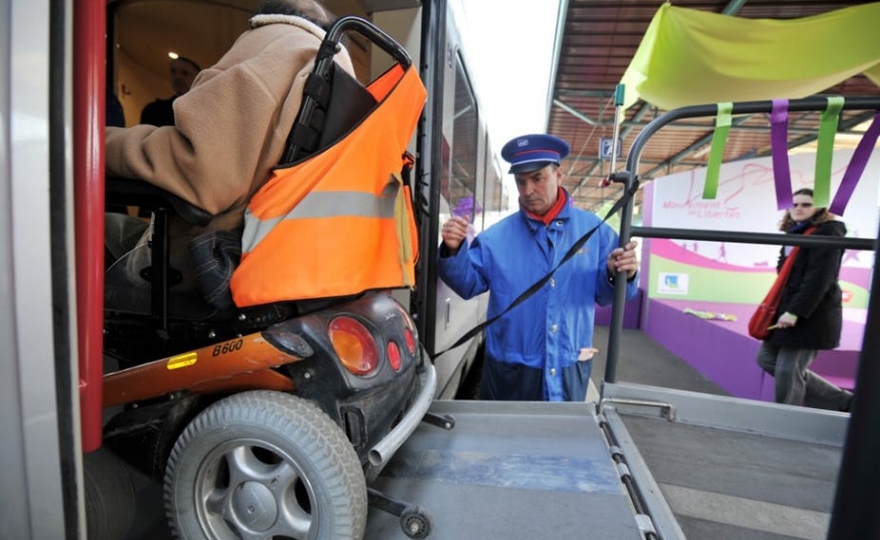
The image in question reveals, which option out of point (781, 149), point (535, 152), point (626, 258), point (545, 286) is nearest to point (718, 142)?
point (781, 149)

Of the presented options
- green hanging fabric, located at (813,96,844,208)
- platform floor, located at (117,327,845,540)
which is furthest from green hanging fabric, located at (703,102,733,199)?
platform floor, located at (117,327,845,540)

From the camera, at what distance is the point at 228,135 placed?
991mm

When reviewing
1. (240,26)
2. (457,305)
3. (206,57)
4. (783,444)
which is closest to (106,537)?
(783,444)

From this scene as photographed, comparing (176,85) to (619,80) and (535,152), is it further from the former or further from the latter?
(619,80)

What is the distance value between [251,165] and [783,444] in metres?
2.04

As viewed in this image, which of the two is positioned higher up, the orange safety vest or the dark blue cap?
the dark blue cap

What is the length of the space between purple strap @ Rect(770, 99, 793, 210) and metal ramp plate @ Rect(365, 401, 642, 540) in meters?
1.09

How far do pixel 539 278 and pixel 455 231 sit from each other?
1.69 ft

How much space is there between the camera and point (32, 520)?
2.42ft

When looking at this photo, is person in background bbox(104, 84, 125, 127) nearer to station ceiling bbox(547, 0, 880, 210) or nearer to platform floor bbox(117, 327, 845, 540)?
platform floor bbox(117, 327, 845, 540)

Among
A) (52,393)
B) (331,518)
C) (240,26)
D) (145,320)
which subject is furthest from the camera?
(240,26)

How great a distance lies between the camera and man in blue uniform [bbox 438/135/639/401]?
6.89 ft

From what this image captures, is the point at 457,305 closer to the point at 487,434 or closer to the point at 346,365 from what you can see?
the point at 487,434

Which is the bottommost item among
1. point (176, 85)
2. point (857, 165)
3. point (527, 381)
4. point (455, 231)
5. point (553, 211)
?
point (527, 381)
